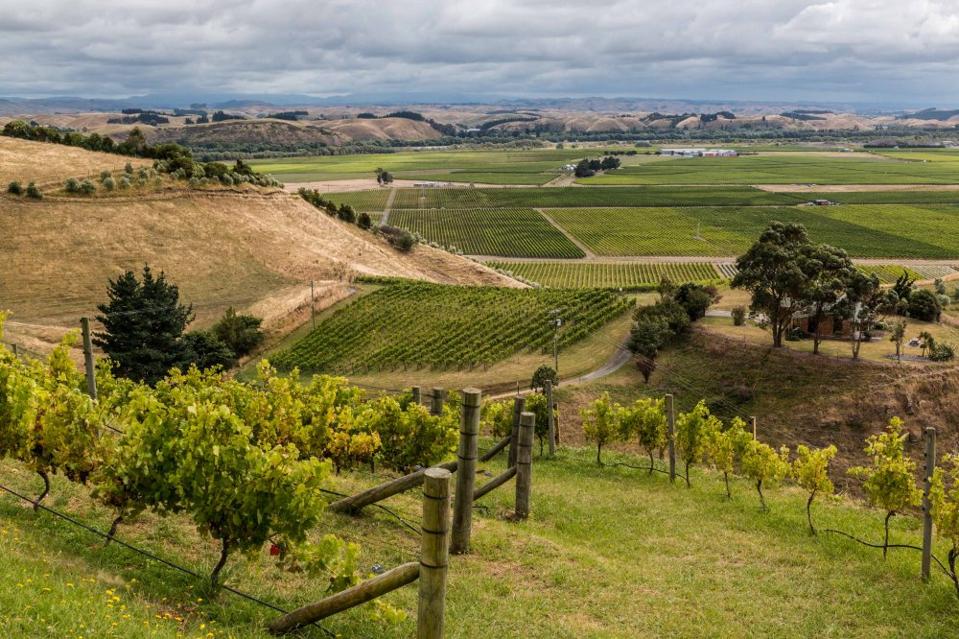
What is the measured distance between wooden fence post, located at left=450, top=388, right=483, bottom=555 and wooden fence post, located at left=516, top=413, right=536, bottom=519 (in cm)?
296

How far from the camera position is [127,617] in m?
9.69

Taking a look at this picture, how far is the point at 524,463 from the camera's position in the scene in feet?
59.0

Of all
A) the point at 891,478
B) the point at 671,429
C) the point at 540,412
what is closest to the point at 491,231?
the point at 540,412

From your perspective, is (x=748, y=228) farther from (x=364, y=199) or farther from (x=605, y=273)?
(x=364, y=199)

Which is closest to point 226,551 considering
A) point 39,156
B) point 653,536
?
point 653,536

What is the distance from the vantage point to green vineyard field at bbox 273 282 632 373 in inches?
2093

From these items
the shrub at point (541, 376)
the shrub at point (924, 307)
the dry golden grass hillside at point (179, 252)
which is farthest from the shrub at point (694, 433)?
the dry golden grass hillside at point (179, 252)

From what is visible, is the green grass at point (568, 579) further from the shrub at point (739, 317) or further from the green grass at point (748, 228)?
the green grass at point (748, 228)

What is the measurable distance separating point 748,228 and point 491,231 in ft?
157

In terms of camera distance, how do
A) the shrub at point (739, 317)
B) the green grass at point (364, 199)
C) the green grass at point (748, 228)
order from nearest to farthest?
the shrub at point (739, 317)
the green grass at point (748, 228)
the green grass at point (364, 199)

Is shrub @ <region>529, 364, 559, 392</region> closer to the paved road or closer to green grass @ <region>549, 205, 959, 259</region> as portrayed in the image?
the paved road

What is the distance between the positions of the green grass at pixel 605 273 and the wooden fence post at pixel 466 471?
78933mm

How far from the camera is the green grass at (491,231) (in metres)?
122

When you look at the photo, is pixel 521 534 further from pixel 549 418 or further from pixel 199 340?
pixel 199 340
